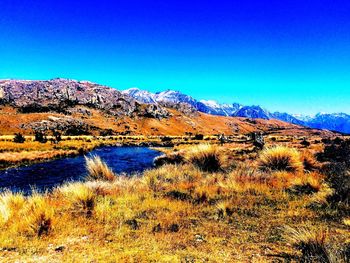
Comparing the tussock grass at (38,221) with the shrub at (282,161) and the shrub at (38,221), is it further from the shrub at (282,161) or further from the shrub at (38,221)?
the shrub at (282,161)

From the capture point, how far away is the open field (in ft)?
20.6

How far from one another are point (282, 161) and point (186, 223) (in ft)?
34.5

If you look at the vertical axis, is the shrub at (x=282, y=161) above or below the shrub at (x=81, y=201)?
above

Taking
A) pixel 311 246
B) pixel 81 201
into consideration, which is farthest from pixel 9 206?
pixel 311 246

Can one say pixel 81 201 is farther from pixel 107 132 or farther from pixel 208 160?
pixel 107 132

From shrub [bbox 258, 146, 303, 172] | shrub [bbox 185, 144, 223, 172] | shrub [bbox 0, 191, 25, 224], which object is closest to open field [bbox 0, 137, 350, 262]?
shrub [bbox 0, 191, 25, 224]

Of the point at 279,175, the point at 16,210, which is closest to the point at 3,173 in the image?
the point at 16,210

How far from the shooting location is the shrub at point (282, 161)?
17.2m

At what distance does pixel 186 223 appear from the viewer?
340 inches

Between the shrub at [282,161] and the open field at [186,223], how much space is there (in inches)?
122

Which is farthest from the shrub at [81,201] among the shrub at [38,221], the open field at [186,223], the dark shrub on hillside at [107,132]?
the dark shrub on hillside at [107,132]

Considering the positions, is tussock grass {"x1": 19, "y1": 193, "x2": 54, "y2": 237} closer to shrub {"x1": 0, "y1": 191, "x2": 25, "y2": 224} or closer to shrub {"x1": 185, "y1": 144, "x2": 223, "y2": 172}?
shrub {"x1": 0, "y1": 191, "x2": 25, "y2": 224}

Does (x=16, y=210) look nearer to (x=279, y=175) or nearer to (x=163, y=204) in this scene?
(x=163, y=204)

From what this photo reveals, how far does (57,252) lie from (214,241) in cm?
339
